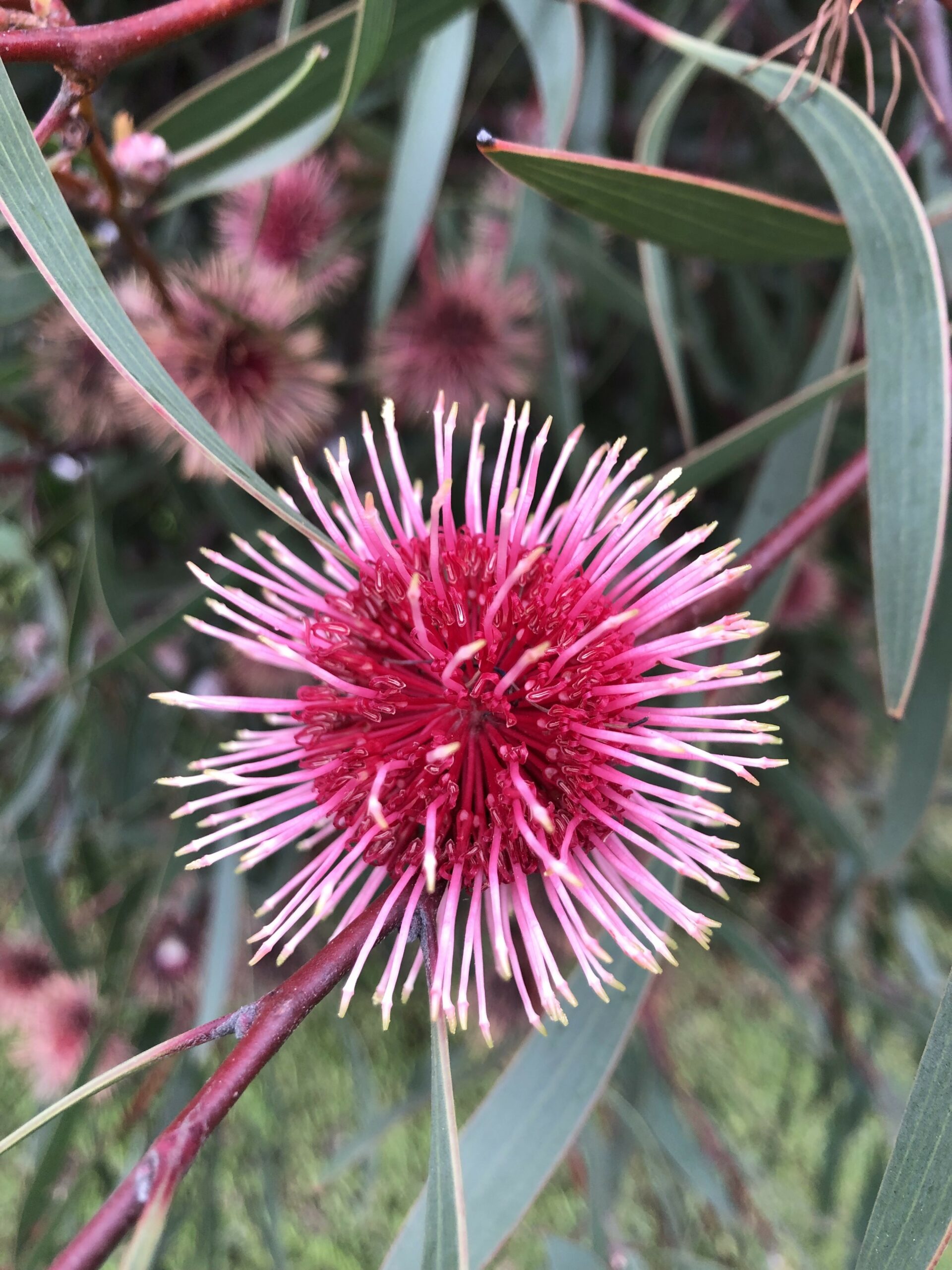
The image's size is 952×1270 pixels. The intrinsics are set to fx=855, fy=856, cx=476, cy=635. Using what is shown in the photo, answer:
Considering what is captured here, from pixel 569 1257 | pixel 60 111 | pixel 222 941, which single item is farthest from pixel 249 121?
pixel 569 1257

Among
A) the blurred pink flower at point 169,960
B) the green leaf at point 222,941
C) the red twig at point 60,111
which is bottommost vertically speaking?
the blurred pink flower at point 169,960

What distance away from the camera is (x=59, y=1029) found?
95 centimetres

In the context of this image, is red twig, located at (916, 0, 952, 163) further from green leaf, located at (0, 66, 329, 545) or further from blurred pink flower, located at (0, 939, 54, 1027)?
blurred pink flower, located at (0, 939, 54, 1027)

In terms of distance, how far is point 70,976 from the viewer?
966mm

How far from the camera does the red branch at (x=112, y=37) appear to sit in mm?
363

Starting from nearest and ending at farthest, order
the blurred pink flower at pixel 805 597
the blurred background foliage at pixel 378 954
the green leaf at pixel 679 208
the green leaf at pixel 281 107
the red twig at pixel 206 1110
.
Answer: the red twig at pixel 206 1110 < the green leaf at pixel 679 208 < the green leaf at pixel 281 107 < the blurred background foliage at pixel 378 954 < the blurred pink flower at pixel 805 597

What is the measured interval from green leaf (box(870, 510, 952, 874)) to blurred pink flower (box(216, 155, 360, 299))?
1.75 feet

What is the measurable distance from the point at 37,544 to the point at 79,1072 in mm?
512

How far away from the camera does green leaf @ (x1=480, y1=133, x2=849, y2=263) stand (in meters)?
0.42

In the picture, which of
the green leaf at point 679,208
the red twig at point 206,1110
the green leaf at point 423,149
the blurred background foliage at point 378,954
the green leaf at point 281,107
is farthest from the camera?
the blurred background foliage at point 378,954

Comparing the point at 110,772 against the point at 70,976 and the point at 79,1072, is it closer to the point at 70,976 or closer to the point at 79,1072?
the point at 70,976

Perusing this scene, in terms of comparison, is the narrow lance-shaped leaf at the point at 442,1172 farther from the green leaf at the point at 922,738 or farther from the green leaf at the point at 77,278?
the green leaf at the point at 922,738

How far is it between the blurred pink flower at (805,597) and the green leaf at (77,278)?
685mm

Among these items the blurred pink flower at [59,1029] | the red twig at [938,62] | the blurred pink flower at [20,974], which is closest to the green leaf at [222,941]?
the blurred pink flower at [59,1029]
